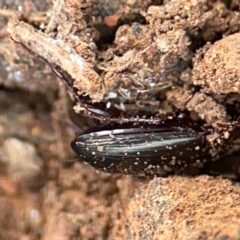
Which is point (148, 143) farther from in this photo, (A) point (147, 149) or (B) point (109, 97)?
(B) point (109, 97)

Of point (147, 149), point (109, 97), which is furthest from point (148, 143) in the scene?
point (109, 97)

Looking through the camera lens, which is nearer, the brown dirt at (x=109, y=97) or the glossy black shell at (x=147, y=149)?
the brown dirt at (x=109, y=97)

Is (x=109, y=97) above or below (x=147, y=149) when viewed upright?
above

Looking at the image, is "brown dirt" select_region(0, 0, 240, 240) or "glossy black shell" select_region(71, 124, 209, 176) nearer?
"brown dirt" select_region(0, 0, 240, 240)

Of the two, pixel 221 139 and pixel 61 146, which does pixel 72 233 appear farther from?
pixel 221 139
